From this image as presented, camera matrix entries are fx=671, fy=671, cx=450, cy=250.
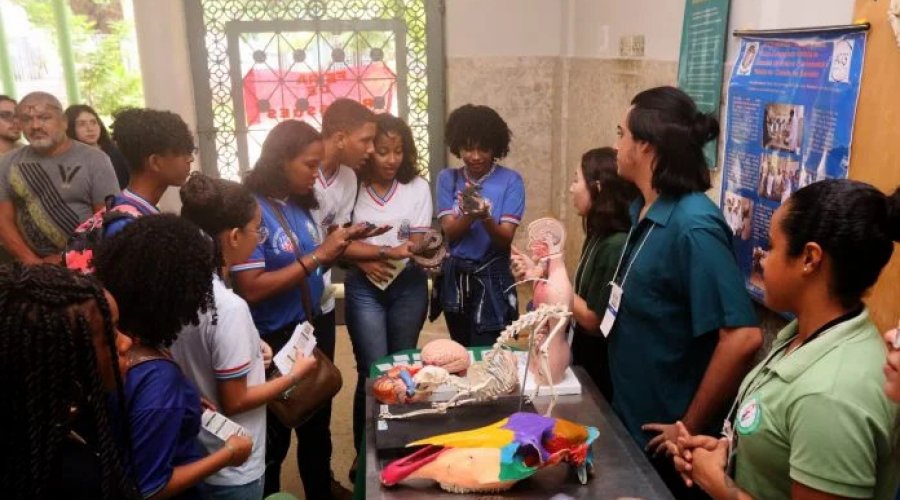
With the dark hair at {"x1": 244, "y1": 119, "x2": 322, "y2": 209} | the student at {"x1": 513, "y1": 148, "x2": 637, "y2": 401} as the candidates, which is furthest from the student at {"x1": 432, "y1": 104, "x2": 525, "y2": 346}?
the dark hair at {"x1": 244, "y1": 119, "x2": 322, "y2": 209}

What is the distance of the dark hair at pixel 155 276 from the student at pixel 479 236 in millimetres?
1461

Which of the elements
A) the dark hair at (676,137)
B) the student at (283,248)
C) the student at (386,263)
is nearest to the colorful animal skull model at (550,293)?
the dark hair at (676,137)

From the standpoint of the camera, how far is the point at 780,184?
189 cm

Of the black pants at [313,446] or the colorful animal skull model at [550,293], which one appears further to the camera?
the black pants at [313,446]

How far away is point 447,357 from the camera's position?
194cm

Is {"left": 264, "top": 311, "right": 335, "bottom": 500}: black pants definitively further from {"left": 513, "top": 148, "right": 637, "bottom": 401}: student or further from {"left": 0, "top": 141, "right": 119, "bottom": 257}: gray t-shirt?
{"left": 0, "top": 141, "right": 119, "bottom": 257}: gray t-shirt

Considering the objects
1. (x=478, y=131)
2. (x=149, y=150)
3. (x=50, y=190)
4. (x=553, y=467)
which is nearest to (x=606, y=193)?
(x=478, y=131)

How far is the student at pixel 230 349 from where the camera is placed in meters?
1.63

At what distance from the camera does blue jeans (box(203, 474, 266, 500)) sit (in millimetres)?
1713

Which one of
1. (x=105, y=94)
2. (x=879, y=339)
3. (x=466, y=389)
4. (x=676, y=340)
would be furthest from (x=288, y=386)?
(x=105, y=94)

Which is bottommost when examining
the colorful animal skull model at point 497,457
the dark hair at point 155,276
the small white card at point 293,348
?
the colorful animal skull model at point 497,457

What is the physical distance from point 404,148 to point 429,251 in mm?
488

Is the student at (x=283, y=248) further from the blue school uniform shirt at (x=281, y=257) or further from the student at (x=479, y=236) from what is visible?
the student at (x=479, y=236)

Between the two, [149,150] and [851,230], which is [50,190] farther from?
[851,230]
